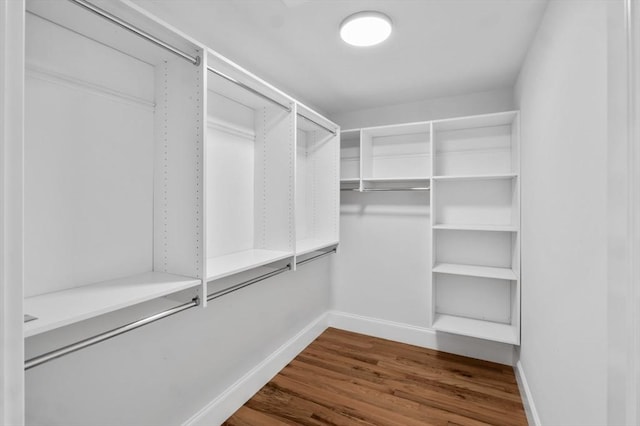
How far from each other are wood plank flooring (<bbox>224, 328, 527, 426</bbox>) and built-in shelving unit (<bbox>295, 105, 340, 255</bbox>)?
1.08m

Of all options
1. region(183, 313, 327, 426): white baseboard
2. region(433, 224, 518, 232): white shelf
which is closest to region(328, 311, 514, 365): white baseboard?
region(183, 313, 327, 426): white baseboard

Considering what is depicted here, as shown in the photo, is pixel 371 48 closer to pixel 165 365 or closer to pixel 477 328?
pixel 165 365

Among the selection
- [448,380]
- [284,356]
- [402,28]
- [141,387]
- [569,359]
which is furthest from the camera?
[284,356]

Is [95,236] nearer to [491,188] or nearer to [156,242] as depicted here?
[156,242]

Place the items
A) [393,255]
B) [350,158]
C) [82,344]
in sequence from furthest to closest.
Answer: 1. [350,158]
2. [393,255]
3. [82,344]

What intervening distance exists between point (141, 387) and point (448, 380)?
2201mm

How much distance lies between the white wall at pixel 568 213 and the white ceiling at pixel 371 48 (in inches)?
10.5

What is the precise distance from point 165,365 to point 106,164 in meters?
1.08

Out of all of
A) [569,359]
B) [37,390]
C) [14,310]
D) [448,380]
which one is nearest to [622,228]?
[569,359]

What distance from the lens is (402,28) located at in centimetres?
178

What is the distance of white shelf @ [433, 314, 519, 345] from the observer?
2508 mm

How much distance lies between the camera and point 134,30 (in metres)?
1.15

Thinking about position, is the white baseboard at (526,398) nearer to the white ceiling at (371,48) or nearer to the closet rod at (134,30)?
the white ceiling at (371,48)

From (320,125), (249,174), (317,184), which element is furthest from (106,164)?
(317,184)
